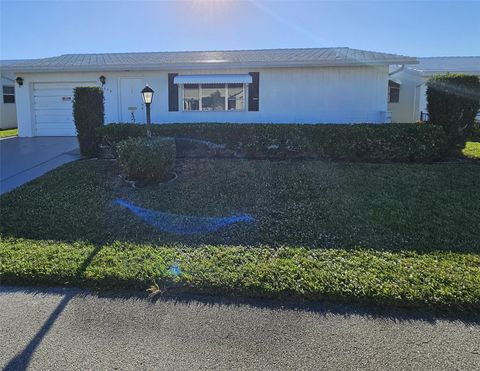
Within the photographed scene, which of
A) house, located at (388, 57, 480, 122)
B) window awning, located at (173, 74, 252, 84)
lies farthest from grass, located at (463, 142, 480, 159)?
window awning, located at (173, 74, 252, 84)

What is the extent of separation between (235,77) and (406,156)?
19.3ft

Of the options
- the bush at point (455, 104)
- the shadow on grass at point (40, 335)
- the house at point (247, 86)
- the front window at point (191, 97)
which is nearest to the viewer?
the shadow on grass at point (40, 335)

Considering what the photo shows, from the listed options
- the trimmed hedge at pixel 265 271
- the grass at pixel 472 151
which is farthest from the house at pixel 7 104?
the grass at pixel 472 151

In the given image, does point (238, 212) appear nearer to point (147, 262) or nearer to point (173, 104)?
point (147, 262)

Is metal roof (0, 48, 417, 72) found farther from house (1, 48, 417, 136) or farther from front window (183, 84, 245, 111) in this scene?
front window (183, 84, 245, 111)

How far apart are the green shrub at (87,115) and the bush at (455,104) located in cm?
886

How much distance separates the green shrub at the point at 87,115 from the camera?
358 inches

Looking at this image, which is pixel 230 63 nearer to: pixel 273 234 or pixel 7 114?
pixel 273 234

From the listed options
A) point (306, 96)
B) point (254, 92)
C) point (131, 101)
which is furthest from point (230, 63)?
point (131, 101)

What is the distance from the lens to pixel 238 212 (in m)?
5.62

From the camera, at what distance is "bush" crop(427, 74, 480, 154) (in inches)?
349

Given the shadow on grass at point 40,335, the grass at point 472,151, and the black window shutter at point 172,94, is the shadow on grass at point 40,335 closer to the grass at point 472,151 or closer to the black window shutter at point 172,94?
the black window shutter at point 172,94

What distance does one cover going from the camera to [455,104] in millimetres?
8922

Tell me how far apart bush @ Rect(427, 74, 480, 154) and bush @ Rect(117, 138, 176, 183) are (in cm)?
705
